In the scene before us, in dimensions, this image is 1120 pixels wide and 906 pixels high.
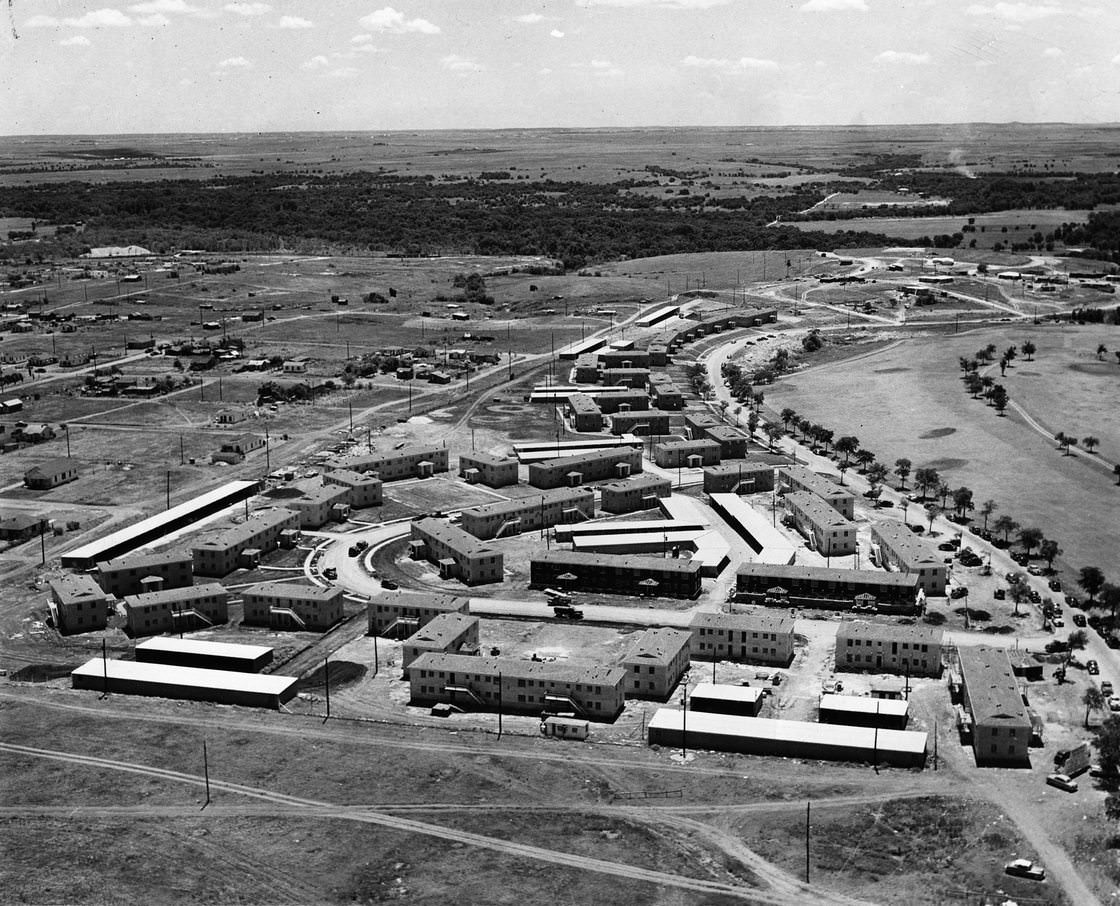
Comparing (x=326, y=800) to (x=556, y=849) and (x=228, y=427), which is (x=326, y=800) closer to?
(x=556, y=849)

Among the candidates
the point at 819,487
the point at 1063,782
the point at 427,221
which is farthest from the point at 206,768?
the point at 427,221

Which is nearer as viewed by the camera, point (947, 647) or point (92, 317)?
point (947, 647)

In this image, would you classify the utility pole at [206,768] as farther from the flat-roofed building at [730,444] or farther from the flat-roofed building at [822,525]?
the flat-roofed building at [730,444]

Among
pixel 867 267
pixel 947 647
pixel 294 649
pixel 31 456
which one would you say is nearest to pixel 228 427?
pixel 31 456

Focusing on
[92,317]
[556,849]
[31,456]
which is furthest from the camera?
[92,317]

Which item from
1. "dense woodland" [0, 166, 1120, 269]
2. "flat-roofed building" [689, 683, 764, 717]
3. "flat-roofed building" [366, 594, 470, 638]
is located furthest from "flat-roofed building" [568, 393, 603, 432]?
"dense woodland" [0, 166, 1120, 269]

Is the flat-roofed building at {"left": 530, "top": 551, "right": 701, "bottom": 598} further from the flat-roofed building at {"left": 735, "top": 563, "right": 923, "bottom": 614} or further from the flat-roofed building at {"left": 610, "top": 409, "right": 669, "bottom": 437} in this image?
the flat-roofed building at {"left": 610, "top": 409, "right": 669, "bottom": 437}
